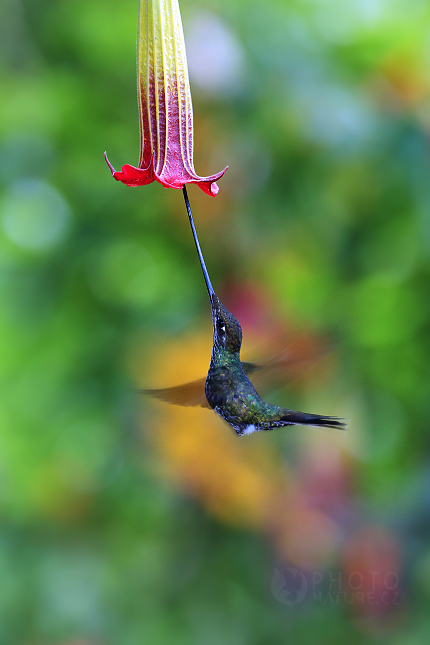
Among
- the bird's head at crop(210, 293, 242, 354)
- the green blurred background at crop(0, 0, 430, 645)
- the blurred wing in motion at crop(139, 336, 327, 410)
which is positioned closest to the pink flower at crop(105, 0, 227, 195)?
the bird's head at crop(210, 293, 242, 354)

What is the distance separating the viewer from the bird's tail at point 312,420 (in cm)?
63

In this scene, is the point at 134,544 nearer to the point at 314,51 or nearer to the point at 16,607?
the point at 16,607

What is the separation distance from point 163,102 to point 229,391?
1.35ft

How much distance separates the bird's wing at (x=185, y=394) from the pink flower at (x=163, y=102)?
1.06ft

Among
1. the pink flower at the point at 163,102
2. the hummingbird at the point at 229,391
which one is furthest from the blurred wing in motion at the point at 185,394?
the pink flower at the point at 163,102

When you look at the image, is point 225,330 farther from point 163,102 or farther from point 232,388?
point 163,102

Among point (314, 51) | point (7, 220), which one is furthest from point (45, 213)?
point (314, 51)

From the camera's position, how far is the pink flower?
60 cm

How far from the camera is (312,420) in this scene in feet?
2.26

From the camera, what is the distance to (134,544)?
1798mm

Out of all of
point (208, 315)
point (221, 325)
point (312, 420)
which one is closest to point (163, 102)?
point (221, 325)

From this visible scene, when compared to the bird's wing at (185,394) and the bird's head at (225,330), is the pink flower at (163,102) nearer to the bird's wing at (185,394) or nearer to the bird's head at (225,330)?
the bird's head at (225,330)

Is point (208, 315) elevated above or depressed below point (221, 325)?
above

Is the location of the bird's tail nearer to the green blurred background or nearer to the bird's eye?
the bird's eye
